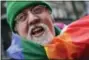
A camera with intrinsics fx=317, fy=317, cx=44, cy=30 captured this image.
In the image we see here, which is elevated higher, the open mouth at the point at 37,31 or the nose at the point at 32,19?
the nose at the point at 32,19

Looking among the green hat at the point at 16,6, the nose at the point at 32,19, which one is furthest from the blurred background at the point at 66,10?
the nose at the point at 32,19

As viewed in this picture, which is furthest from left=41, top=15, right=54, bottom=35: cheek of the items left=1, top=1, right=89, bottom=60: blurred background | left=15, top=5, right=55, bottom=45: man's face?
left=1, top=1, right=89, bottom=60: blurred background

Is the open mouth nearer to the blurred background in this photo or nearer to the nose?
the nose

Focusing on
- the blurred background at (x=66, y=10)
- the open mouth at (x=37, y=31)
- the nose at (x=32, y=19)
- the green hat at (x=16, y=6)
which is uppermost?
the green hat at (x=16, y=6)

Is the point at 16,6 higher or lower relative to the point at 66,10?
higher

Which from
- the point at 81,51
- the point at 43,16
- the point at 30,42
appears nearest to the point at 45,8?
the point at 43,16

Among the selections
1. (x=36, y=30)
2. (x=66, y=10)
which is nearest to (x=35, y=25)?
(x=36, y=30)

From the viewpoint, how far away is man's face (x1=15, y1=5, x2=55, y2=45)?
139 cm

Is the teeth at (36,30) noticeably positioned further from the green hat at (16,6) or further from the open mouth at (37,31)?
the green hat at (16,6)

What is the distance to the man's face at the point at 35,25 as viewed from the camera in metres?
1.39

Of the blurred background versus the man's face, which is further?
the blurred background

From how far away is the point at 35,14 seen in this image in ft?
4.68

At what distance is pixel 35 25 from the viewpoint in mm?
1389

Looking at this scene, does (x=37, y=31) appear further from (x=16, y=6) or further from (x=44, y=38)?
(x=16, y=6)
